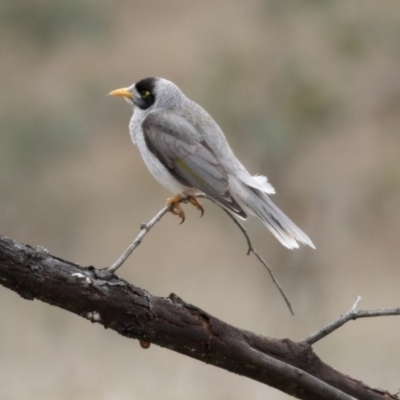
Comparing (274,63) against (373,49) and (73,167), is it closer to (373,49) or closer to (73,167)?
(373,49)

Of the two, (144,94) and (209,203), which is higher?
(209,203)

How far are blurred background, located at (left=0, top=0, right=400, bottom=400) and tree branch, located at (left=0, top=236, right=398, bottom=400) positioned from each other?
5002 mm

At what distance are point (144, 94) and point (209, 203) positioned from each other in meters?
4.73

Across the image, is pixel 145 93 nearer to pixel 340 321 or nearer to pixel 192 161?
pixel 192 161

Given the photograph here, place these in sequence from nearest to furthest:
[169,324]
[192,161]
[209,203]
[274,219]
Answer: [169,324] → [274,219] → [192,161] → [209,203]

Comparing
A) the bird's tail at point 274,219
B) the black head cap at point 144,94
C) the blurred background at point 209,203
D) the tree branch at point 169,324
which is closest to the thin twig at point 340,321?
the tree branch at point 169,324

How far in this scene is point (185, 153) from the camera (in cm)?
416

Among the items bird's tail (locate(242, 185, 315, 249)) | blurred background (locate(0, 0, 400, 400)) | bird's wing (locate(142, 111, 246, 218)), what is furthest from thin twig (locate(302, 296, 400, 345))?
blurred background (locate(0, 0, 400, 400))

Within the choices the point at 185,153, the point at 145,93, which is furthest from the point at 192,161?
the point at 145,93

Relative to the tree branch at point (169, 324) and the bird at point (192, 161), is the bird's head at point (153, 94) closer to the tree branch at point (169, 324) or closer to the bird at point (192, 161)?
the bird at point (192, 161)

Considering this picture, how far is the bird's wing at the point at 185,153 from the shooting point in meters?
3.98

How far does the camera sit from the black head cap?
4.46m

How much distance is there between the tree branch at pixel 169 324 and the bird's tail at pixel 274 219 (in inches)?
51.6

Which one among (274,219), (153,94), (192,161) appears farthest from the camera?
(153,94)
